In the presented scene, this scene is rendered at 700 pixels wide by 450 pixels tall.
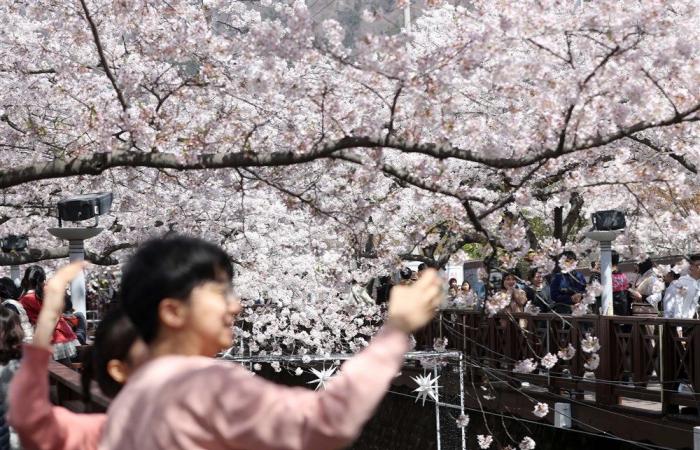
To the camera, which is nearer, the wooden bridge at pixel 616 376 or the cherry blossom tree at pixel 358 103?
the cherry blossom tree at pixel 358 103

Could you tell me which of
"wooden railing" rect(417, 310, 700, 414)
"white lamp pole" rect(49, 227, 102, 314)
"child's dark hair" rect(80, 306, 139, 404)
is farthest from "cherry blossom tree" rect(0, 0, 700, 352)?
"child's dark hair" rect(80, 306, 139, 404)

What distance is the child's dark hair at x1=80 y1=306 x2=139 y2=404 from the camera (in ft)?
9.78

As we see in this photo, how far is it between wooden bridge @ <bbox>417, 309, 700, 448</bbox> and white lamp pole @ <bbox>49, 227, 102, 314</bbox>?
349 cm

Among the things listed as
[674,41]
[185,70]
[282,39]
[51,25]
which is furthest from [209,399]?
[51,25]

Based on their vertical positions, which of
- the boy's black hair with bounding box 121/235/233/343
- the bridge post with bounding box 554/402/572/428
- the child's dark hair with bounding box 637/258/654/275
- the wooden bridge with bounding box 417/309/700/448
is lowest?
the bridge post with bounding box 554/402/572/428

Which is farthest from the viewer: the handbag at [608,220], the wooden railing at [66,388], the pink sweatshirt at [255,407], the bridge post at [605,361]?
the handbag at [608,220]

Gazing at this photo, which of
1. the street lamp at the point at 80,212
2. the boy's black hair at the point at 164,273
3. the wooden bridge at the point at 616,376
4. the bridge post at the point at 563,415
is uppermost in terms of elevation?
the street lamp at the point at 80,212

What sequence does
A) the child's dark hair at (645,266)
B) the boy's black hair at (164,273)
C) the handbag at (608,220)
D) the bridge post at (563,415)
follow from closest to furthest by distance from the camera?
the boy's black hair at (164,273), the handbag at (608,220), the bridge post at (563,415), the child's dark hair at (645,266)

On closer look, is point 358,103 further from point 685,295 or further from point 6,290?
point 6,290

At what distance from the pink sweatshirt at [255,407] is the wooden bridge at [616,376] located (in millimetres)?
7188

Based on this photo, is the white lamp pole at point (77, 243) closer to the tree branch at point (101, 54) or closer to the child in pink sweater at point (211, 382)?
the tree branch at point (101, 54)

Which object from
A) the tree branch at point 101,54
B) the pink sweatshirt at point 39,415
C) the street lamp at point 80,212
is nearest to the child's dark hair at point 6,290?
the street lamp at point 80,212

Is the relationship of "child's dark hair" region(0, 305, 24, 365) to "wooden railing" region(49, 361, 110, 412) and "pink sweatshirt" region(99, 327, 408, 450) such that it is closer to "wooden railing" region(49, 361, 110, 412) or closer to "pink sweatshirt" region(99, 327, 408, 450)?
"wooden railing" region(49, 361, 110, 412)

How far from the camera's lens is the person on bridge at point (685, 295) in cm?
1068
